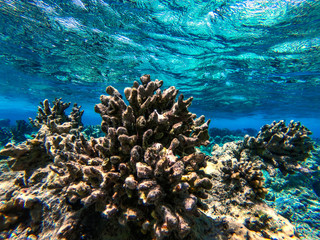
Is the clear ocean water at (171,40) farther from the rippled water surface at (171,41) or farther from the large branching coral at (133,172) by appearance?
the large branching coral at (133,172)

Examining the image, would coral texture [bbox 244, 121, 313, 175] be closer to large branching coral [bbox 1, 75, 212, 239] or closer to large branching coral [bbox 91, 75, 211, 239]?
large branching coral [bbox 1, 75, 212, 239]

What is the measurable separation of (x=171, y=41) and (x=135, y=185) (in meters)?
11.2

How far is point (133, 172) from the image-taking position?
186cm

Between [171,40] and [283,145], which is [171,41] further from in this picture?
[283,145]

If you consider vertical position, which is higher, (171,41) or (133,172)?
(171,41)

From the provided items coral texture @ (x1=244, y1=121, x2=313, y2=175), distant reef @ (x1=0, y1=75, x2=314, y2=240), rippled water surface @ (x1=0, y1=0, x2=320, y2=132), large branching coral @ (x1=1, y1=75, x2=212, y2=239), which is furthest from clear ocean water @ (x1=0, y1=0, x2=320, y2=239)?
distant reef @ (x1=0, y1=75, x2=314, y2=240)

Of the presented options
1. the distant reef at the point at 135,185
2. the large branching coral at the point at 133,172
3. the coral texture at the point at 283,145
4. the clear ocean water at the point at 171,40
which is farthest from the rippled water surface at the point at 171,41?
the distant reef at the point at 135,185

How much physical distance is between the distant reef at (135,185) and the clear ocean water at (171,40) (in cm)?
810

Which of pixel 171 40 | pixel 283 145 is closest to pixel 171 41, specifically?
pixel 171 40

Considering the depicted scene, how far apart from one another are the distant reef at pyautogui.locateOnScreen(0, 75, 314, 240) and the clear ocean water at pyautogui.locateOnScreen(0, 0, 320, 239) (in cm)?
810

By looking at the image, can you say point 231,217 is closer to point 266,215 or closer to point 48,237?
point 266,215

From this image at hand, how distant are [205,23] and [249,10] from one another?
90.4 inches

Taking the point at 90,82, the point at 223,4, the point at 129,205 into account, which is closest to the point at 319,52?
the point at 223,4

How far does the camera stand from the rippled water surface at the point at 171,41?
7969mm
